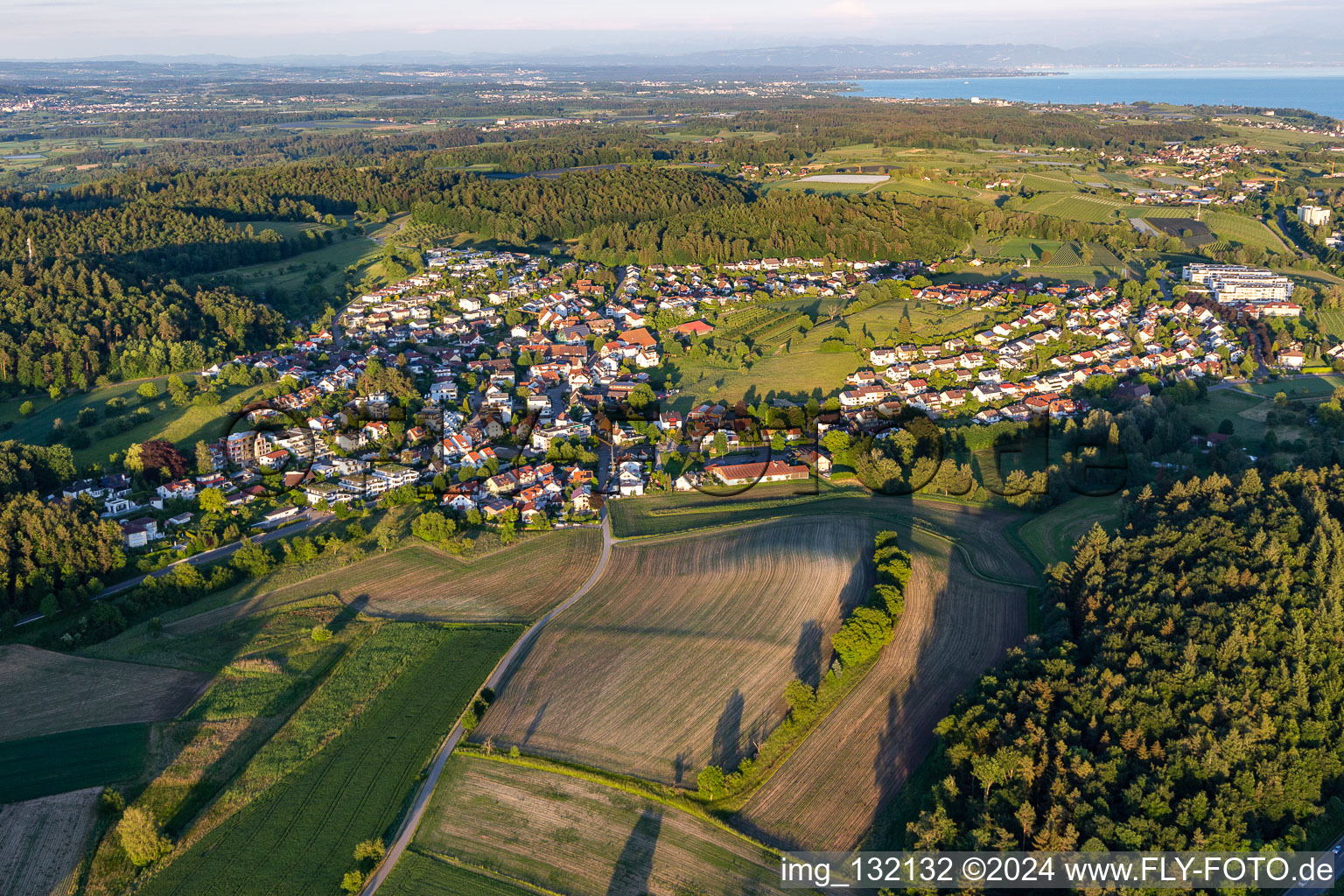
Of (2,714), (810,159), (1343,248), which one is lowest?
(2,714)

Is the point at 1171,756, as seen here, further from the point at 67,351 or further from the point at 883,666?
the point at 67,351

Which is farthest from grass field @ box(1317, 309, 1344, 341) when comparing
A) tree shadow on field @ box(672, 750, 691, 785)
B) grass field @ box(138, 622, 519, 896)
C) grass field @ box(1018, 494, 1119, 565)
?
grass field @ box(138, 622, 519, 896)

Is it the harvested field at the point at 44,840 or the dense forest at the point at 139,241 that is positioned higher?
the dense forest at the point at 139,241

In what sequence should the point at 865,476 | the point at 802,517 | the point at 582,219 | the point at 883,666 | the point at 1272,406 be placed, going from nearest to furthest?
the point at 883,666 < the point at 802,517 < the point at 865,476 < the point at 1272,406 < the point at 582,219

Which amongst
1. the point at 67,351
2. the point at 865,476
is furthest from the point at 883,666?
the point at 67,351

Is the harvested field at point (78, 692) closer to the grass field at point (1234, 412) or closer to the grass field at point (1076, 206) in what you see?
the grass field at point (1234, 412)

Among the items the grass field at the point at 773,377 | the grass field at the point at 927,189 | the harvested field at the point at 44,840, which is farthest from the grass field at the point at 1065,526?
the grass field at the point at 927,189

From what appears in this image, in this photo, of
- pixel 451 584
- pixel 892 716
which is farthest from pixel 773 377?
pixel 892 716
